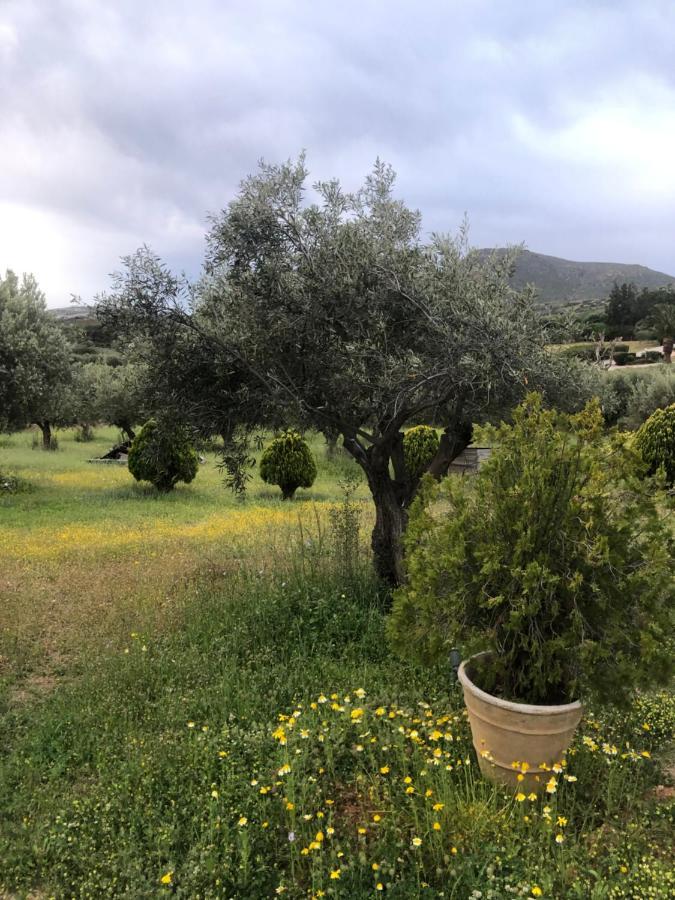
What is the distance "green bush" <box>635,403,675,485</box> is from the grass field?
10.3 meters

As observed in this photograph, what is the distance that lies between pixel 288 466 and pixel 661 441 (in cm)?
891

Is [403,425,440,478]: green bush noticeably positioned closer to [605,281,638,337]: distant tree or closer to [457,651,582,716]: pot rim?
[457,651,582,716]: pot rim

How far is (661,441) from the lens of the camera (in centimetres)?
1416

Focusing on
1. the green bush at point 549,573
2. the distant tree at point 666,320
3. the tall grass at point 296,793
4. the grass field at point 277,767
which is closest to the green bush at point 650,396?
the distant tree at point 666,320

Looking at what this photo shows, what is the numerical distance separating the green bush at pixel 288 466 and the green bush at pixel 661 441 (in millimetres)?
7892

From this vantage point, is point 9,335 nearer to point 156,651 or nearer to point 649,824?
point 156,651

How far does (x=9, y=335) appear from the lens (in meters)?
14.7

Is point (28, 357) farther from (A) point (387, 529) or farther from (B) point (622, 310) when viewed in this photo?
(B) point (622, 310)

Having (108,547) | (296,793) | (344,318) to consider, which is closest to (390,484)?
(344,318)

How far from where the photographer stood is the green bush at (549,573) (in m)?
3.26

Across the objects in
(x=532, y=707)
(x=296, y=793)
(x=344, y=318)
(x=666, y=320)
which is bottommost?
(x=296, y=793)

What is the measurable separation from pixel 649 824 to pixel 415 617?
62.5 inches

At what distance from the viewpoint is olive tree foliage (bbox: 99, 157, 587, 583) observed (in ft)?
17.1

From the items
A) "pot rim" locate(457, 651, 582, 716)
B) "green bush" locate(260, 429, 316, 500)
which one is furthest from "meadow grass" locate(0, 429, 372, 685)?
"pot rim" locate(457, 651, 582, 716)
